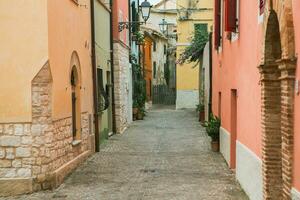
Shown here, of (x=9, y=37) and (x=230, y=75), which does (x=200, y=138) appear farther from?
(x=9, y=37)

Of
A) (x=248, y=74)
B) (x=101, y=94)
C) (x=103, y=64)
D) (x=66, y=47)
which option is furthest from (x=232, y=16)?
(x=103, y=64)

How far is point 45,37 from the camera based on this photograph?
397 inches

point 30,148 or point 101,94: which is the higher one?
point 101,94

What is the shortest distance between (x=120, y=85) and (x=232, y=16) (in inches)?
408

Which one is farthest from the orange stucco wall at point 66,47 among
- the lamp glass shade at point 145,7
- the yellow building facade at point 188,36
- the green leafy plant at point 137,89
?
the yellow building facade at point 188,36

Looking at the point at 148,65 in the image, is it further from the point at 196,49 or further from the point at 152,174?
the point at 152,174

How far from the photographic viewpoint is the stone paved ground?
9906mm

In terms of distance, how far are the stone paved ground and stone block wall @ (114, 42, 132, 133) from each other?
7.67 feet

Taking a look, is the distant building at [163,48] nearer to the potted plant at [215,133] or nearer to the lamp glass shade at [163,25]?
the lamp glass shade at [163,25]

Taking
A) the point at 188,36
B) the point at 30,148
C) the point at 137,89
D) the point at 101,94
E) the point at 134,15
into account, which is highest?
the point at 134,15

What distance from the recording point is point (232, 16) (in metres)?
11.8

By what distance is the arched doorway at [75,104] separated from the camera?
13.0 m

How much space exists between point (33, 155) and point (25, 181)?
520 millimetres

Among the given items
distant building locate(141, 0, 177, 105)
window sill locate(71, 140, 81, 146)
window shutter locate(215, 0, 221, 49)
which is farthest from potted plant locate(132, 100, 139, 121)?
distant building locate(141, 0, 177, 105)
